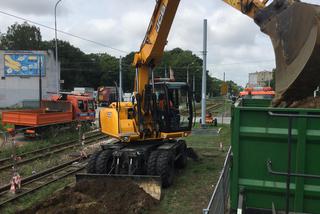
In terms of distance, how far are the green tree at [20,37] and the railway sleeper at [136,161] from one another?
301 ft

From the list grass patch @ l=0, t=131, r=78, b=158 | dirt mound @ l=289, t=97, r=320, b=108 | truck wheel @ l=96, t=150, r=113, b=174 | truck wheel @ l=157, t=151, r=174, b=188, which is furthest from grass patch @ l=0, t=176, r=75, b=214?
dirt mound @ l=289, t=97, r=320, b=108

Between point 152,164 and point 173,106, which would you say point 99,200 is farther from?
point 173,106

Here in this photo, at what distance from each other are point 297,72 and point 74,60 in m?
93.4

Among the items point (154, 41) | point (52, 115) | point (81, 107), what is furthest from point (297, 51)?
point (81, 107)

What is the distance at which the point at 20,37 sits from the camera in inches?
3767

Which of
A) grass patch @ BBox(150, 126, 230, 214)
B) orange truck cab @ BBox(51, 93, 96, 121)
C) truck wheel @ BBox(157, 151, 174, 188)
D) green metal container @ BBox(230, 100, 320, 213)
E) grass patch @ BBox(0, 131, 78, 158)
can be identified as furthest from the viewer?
orange truck cab @ BBox(51, 93, 96, 121)

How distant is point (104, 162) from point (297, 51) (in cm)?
674

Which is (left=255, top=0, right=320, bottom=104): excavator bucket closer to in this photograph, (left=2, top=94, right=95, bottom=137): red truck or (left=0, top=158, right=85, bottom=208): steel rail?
(left=0, top=158, right=85, bottom=208): steel rail

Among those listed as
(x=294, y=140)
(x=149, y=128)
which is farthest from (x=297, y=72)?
(x=149, y=128)

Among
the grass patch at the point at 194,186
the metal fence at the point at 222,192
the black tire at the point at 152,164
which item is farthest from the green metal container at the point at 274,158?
the black tire at the point at 152,164

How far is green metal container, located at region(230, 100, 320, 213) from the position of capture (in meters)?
3.96

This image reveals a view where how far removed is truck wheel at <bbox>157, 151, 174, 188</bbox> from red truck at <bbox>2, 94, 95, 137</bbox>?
914 cm

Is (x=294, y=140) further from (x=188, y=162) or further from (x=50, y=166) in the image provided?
(x=50, y=166)

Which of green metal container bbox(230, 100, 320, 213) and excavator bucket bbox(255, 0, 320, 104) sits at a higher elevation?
excavator bucket bbox(255, 0, 320, 104)
